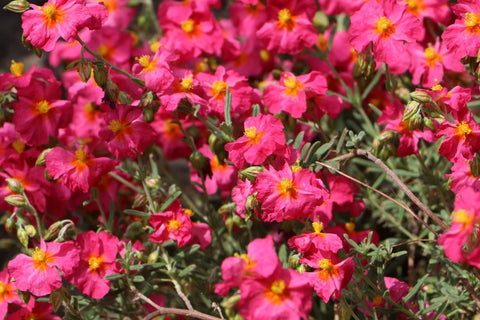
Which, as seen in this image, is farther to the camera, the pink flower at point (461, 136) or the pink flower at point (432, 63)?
the pink flower at point (432, 63)

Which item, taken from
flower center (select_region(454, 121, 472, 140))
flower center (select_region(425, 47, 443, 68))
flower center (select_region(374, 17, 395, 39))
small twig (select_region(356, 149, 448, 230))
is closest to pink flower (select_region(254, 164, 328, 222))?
small twig (select_region(356, 149, 448, 230))

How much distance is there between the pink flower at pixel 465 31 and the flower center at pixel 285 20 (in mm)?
718

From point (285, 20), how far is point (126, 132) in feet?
2.75

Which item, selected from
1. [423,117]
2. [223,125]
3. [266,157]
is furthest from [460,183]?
[223,125]

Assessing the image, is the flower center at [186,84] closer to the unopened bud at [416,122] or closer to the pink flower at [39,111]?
the pink flower at [39,111]

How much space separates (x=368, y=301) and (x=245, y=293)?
2.62ft

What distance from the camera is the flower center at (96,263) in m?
2.26

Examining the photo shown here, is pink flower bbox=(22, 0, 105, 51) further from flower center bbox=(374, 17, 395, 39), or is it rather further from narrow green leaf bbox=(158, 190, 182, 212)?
flower center bbox=(374, 17, 395, 39)

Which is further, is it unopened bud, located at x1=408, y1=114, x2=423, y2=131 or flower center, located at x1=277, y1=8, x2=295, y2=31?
flower center, located at x1=277, y1=8, x2=295, y2=31

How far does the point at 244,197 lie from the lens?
83.1 inches

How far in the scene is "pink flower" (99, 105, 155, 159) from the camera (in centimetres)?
238

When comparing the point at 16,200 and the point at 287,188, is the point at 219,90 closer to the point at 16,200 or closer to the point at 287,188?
the point at 287,188

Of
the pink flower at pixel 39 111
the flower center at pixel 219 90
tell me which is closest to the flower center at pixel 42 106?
the pink flower at pixel 39 111

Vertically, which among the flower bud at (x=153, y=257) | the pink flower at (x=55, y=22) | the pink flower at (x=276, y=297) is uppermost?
the pink flower at (x=55, y=22)
